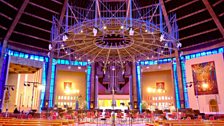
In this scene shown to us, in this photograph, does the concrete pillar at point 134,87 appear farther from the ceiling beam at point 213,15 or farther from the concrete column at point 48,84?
the ceiling beam at point 213,15

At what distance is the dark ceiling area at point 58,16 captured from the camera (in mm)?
21234

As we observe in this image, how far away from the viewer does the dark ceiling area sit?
2123 cm

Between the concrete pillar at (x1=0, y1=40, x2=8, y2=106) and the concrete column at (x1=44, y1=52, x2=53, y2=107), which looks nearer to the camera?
the concrete pillar at (x1=0, y1=40, x2=8, y2=106)

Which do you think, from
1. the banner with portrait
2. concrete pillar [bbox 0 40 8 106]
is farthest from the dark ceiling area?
the banner with portrait

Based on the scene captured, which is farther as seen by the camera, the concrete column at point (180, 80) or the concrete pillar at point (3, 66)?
the concrete column at point (180, 80)

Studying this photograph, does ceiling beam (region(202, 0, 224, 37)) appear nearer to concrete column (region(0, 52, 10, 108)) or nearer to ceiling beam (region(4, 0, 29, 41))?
ceiling beam (region(4, 0, 29, 41))

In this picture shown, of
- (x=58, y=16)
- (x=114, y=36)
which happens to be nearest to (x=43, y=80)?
(x=58, y=16)

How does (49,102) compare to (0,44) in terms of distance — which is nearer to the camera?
(0,44)

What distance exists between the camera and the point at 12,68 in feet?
82.2

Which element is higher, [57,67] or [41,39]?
[41,39]

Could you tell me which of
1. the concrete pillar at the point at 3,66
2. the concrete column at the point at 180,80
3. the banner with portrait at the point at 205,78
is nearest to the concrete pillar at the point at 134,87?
the concrete column at the point at 180,80

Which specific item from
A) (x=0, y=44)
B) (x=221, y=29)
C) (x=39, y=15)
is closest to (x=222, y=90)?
(x=221, y=29)

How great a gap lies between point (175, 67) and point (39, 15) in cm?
1843

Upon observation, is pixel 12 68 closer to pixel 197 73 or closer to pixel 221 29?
pixel 197 73
